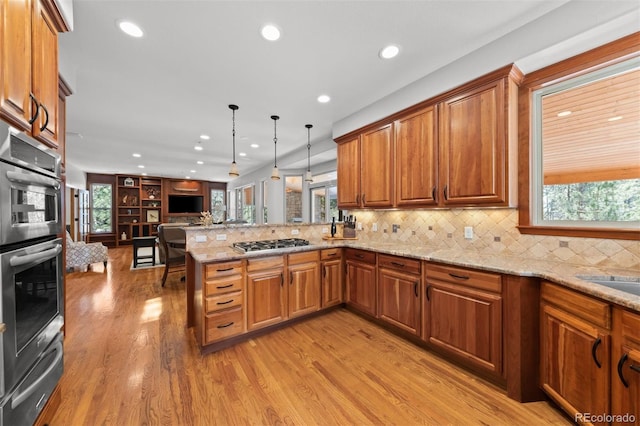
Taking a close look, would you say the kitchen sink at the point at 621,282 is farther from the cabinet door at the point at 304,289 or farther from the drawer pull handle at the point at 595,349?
the cabinet door at the point at 304,289

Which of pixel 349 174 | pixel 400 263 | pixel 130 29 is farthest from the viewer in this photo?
pixel 349 174

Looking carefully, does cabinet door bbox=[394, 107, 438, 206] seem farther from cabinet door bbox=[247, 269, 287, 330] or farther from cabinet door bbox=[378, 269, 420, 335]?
cabinet door bbox=[247, 269, 287, 330]

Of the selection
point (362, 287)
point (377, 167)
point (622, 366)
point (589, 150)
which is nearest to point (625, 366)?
point (622, 366)

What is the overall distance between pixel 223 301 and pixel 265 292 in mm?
428

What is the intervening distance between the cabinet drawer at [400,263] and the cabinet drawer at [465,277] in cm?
11

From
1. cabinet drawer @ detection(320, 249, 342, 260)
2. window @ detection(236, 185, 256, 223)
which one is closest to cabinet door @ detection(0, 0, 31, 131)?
cabinet drawer @ detection(320, 249, 342, 260)

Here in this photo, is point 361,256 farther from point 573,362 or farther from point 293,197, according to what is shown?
point 293,197

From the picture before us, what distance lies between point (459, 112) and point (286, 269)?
2.33 meters

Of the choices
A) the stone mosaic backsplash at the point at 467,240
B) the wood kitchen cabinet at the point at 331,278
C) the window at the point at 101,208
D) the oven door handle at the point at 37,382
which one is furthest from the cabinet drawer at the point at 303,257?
the window at the point at 101,208

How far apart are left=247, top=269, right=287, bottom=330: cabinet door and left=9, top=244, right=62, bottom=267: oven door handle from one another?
1.39 metres

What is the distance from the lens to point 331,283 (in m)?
3.09

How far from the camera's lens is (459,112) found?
2.31 metres

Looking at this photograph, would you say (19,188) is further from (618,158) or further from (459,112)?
(618,158)

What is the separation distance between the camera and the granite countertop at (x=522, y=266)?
127 centimetres
